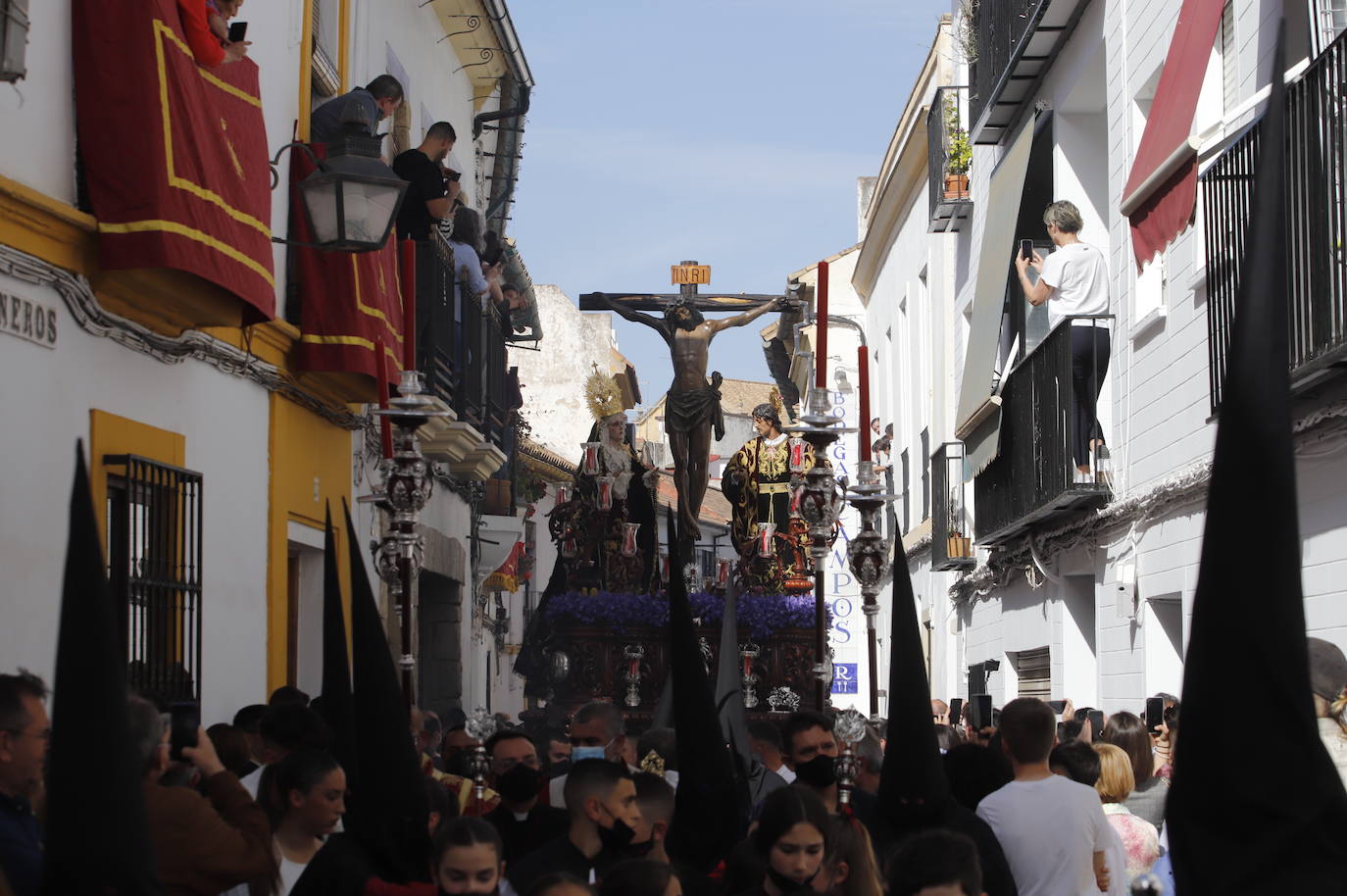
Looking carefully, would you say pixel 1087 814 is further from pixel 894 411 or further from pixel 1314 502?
pixel 894 411

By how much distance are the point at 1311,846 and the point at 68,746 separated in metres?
2.11

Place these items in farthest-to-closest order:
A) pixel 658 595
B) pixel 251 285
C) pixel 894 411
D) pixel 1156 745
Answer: pixel 894 411, pixel 658 595, pixel 251 285, pixel 1156 745

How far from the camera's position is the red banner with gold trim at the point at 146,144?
8.22 metres

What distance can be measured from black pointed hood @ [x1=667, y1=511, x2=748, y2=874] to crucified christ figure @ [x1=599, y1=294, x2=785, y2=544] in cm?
842

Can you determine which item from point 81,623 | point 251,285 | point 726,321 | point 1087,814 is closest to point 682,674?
point 1087,814

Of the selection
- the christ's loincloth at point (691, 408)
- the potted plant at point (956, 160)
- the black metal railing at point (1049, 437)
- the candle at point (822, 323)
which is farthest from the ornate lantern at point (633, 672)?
the potted plant at point (956, 160)

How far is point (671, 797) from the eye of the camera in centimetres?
562

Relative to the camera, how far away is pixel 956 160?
19.8 m

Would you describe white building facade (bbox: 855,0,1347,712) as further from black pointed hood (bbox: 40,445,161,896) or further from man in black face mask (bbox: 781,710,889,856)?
black pointed hood (bbox: 40,445,161,896)

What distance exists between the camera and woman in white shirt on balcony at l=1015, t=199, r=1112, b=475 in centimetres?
1348

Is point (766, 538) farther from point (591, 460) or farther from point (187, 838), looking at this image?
point (187, 838)

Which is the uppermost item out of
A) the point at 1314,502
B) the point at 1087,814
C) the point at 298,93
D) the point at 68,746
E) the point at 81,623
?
the point at 298,93

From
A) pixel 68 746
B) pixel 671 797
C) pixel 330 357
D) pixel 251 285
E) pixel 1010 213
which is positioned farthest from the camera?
pixel 1010 213

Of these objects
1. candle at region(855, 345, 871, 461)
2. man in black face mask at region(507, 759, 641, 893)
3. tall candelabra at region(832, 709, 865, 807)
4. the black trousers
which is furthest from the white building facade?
man in black face mask at region(507, 759, 641, 893)
